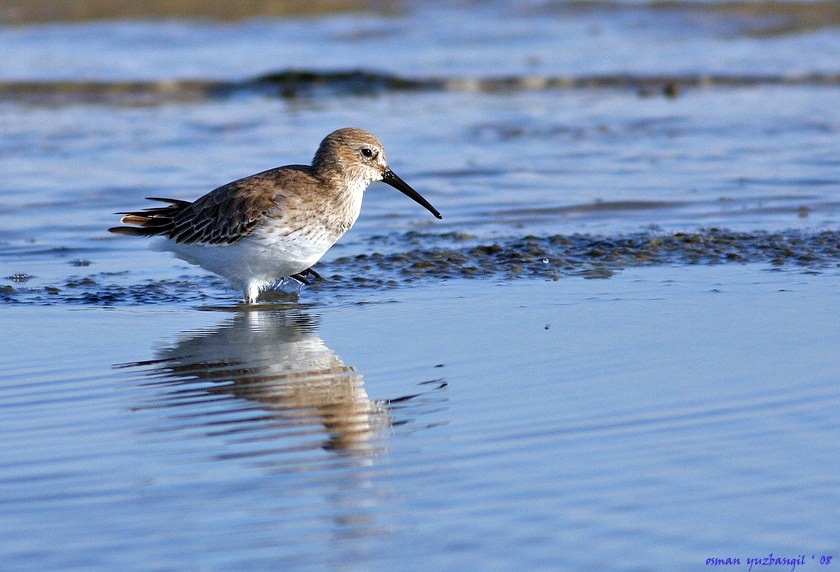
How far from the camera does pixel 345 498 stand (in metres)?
4.05

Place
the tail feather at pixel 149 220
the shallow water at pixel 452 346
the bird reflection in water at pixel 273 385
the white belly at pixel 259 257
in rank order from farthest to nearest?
1. the tail feather at pixel 149 220
2. the white belly at pixel 259 257
3. the bird reflection in water at pixel 273 385
4. the shallow water at pixel 452 346

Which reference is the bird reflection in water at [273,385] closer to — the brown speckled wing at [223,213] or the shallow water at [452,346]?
the shallow water at [452,346]

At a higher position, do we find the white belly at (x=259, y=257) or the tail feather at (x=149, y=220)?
the tail feather at (x=149, y=220)

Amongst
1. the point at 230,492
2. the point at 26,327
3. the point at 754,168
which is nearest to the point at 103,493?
the point at 230,492

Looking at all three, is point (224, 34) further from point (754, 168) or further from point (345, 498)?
point (345, 498)

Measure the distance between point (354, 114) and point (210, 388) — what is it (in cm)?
926

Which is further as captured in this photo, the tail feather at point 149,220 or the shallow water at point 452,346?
the tail feather at point 149,220

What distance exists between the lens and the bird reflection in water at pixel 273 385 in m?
4.73

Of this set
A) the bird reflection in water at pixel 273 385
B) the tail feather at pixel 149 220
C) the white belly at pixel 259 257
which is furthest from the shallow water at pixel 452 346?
the tail feather at pixel 149 220

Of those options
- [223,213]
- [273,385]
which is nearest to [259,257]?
[223,213]

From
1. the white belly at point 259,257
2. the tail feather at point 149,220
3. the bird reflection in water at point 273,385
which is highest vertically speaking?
the tail feather at point 149,220

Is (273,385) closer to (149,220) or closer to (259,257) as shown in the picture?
(259,257)

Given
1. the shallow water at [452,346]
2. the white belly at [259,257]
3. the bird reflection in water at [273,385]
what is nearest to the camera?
the shallow water at [452,346]

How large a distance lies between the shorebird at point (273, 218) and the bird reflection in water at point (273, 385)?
1.46 ft
